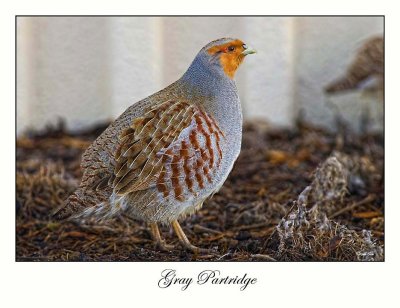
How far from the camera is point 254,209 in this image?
4.21 meters

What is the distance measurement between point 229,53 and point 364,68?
2355mm

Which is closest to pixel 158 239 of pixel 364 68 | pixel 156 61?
pixel 156 61

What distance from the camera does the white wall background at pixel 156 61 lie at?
5.11 metres

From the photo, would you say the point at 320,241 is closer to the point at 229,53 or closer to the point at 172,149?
the point at 172,149

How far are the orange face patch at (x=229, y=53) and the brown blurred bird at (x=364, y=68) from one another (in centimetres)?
228

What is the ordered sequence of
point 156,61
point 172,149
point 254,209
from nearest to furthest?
point 172,149, point 254,209, point 156,61

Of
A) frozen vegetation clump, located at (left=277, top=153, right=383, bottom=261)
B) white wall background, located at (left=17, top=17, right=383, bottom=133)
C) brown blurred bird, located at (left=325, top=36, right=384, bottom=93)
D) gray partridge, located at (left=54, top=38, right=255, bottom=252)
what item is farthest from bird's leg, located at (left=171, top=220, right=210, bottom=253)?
brown blurred bird, located at (left=325, top=36, right=384, bottom=93)

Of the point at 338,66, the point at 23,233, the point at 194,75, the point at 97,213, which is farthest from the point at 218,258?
the point at 338,66

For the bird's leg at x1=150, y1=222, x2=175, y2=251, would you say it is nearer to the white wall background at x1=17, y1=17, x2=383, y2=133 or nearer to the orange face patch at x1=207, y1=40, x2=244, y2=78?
the orange face patch at x1=207, y1=40, x2=244, y2=78

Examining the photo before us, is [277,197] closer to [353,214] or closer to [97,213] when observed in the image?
[353,214]

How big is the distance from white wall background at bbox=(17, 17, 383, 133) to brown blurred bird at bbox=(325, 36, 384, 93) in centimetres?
6

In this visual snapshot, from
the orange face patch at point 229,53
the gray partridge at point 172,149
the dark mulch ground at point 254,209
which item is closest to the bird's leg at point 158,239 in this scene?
Answer: the dark mulch ground at point 254,209

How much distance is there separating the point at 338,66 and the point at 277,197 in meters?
1.51

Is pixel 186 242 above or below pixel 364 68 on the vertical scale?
below
